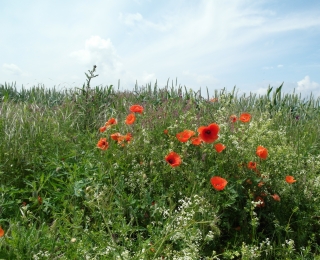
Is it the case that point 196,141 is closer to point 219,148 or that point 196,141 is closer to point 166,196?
point 219,148

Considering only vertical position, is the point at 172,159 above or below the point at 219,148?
below

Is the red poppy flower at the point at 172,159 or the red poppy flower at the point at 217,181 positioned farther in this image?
the red poppy flower at the point at 172,159

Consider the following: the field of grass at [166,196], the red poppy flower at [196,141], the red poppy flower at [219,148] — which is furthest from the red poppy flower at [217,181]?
the red poppy flower at [196,141]

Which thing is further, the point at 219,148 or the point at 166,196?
the point at 219,148

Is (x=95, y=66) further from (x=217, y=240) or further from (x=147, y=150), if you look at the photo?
(x=217, y=240)

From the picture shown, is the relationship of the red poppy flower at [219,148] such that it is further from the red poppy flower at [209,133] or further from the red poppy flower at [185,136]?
the red poppy flower at [185,136]

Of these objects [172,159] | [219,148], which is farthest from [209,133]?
[172,159]

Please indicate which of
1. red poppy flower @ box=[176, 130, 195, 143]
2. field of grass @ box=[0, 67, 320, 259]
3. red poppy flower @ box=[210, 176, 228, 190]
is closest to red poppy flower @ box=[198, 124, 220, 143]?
field of grass @ box=[0, 67, 320, 259]

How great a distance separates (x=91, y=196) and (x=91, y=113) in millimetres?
3942

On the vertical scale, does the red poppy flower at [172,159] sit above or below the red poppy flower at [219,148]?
below

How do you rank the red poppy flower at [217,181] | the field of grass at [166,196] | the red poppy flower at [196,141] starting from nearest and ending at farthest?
the field of grass at [166,196], the red poppy flower at [217,181], the red poppy flower at [196,141]

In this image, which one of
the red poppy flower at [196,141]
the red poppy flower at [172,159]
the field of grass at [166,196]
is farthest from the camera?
the red poppy flower at [196,141]

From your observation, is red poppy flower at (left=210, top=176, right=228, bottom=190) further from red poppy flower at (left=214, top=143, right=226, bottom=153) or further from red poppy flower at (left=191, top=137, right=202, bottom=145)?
red poppy flower at (left=191, top=137, right=202, bottom=145)

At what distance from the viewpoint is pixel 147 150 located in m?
3.35
